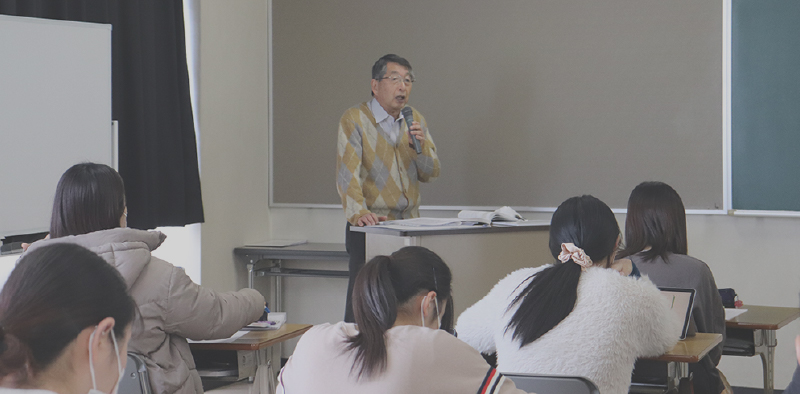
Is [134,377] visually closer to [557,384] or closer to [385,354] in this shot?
[385,354]

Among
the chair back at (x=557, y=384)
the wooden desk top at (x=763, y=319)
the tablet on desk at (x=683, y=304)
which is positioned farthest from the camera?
the wooden desk top at (x=763, y=319)

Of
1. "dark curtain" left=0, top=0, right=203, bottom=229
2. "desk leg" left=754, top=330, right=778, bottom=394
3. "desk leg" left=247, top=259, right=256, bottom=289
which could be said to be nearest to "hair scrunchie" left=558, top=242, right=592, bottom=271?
"desk leg" left=754, top=330, right=778, bottom=394

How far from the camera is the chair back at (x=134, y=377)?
196cm

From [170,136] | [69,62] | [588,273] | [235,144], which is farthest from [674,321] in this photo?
[235,144]

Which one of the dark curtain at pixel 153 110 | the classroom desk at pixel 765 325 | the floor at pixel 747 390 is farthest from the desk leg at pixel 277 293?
the classroom desk at pixel 765 325

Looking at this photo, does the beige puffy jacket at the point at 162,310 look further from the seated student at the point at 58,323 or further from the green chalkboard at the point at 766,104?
the green chalkboard at the point at 766,104

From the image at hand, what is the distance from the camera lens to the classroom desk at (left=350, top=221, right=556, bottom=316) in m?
3.16

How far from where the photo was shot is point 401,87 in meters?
3.68

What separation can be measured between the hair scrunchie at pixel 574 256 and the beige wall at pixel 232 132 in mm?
2895

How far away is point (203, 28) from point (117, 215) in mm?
2439

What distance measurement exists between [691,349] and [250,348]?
4.34 feet

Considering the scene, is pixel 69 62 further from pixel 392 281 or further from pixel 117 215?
pixel 392 281

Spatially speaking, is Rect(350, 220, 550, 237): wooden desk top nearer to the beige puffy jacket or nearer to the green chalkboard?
the beige puffy jacket

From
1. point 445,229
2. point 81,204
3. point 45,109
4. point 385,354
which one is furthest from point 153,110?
point 385,354
